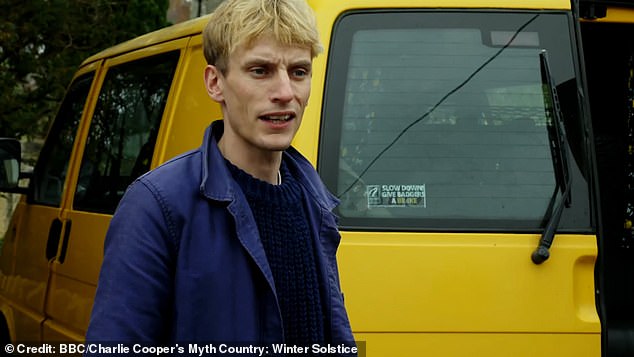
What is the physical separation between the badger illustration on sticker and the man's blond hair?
3.95 feet

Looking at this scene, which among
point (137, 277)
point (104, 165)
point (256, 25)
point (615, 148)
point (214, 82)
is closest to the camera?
point (137, 277)

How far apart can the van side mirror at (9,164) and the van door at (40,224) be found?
0.58 feet

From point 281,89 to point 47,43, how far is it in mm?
9805

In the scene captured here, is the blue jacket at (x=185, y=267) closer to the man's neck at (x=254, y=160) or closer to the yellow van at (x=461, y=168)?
the man's neck at (x=254, y=160)

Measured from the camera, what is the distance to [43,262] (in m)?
5.19

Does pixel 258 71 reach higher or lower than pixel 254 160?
higher

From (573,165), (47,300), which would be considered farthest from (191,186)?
(47,300)

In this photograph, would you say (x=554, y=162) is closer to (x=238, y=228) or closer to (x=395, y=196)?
(x=395, y=196)

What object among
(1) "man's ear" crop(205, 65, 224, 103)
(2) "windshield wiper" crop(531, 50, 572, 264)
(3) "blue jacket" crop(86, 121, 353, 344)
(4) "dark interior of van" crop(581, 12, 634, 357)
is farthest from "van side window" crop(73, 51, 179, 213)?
(3) "blue jacket" crop(86, 121, 353, 344)

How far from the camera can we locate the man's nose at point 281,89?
2256 mm

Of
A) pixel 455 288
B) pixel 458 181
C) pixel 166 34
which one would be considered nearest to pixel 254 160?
pixel 455 288

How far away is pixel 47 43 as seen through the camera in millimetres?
11578

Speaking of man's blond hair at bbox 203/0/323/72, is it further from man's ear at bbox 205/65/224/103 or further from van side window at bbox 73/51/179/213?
van side window at bbox 73/51/179/213

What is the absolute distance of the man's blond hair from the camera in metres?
2.23
